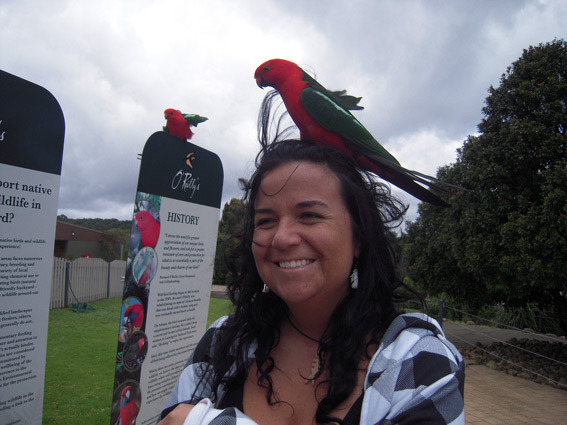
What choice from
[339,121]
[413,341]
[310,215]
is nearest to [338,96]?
[339,121]

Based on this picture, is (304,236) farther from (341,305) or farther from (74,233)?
(74,233)

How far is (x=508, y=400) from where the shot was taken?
18.6 ft

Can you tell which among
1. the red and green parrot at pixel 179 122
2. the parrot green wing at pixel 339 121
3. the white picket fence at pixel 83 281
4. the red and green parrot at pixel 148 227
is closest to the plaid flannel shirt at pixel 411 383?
the parrot green wing at pixel 339 121

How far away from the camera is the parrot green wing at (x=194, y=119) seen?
2.51 meters

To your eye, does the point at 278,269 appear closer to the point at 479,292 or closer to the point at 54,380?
the point at 54,380

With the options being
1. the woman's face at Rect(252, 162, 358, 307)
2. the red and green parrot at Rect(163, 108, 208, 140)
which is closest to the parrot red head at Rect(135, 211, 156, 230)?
the red and green parrot at Rect(163, 108, 208, 140)

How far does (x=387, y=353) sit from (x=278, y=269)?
0.43m

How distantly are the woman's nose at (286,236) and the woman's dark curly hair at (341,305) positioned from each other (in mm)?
237

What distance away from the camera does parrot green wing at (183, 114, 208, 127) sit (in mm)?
2512

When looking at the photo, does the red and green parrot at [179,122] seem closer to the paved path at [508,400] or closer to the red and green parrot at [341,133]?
the red and green parrot at [341,133]

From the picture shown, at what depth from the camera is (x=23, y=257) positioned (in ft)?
5.66

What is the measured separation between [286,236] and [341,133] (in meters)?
0.53

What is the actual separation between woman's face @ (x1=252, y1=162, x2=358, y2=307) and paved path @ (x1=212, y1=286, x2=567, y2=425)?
4.73m

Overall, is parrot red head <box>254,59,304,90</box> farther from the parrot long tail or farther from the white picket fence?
the white picket fence
